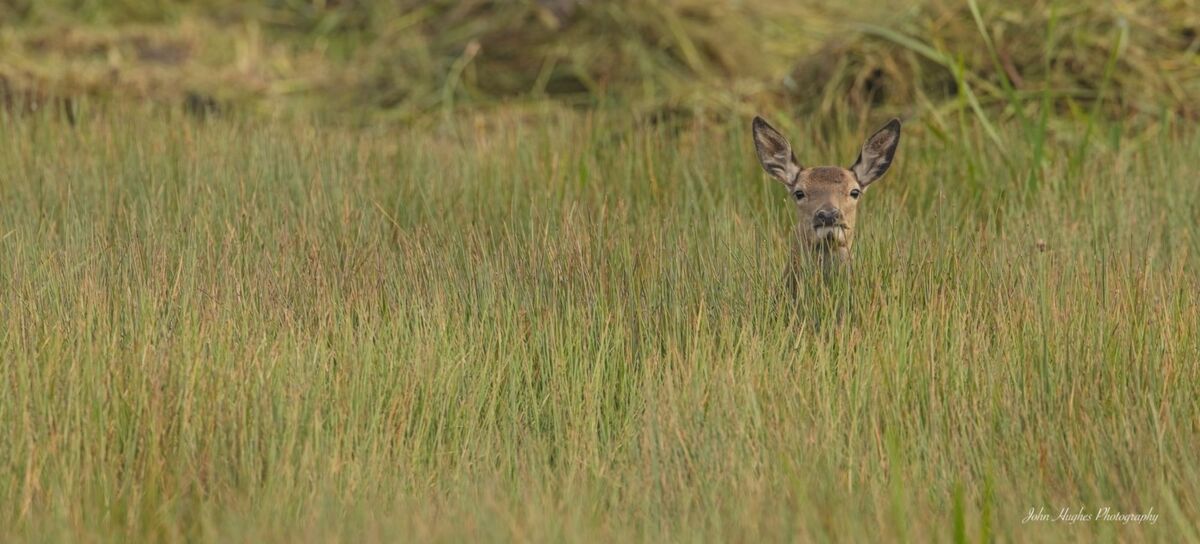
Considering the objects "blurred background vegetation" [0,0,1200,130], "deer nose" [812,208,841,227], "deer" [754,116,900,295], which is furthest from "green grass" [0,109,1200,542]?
"blurred background vegetation" [0,0,1200,130]

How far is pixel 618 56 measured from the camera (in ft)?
30.6

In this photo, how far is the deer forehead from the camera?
5.09 meters

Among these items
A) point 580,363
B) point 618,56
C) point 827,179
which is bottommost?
point 580,363

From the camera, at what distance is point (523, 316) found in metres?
5.00

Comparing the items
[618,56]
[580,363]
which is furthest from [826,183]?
[618,56]

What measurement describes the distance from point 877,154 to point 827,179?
253 mm

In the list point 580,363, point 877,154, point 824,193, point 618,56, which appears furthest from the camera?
point 618,56

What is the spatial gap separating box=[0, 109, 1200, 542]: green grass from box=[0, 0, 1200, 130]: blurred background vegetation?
131 centimetres

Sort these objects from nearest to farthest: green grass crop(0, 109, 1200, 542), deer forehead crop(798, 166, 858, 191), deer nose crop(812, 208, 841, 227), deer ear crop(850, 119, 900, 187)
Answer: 1. green grass crop(0, 109, 1200, 542)
2. deer nose crop(812, 208, 841, 227)
3. deer forehead crop(798, 166, 858, 191)
4. deer ear crop(850, 119, 900, 187)

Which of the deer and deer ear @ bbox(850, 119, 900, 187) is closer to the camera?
the deer

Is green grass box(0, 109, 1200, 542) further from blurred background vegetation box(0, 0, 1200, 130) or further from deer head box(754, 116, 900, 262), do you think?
blurred background vegetation box(0, 0, 1200, 130)

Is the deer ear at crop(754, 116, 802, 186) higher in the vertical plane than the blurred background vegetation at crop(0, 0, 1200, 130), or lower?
lower

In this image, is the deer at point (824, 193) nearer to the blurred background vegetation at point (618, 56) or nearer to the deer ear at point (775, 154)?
the deer ear at point (775, 154)

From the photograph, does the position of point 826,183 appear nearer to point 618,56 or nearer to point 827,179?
point 827,179
